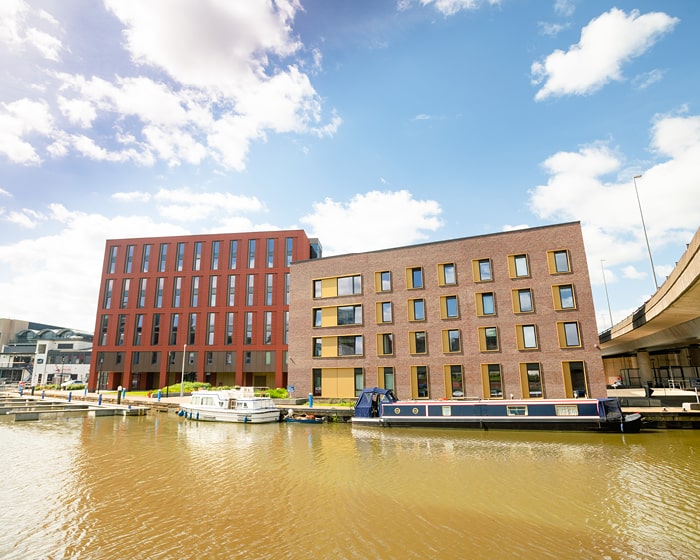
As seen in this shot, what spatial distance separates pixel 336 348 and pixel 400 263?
1115 centimetres

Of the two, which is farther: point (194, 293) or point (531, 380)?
point (194, 293)

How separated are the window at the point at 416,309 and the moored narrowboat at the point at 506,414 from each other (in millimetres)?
9069

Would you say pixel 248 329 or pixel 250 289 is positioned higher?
pixel 250 289

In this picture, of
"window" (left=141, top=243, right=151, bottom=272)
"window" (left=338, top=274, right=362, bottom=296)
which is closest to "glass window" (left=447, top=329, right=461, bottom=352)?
"window" (left=338, top=274, right=362, bottom=296)

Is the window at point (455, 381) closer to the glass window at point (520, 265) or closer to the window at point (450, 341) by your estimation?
the window at point (450, 341)

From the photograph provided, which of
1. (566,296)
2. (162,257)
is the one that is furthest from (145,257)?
(566,296)

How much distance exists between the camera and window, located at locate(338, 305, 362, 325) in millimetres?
42562

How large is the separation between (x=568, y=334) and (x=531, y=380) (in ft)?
16.4

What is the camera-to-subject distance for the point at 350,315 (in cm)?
4300

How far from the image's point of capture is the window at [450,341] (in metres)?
38.0

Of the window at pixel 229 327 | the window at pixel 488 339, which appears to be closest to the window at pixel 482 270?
the window at pixel 488 339

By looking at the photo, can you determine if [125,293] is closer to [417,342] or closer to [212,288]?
[212,288]

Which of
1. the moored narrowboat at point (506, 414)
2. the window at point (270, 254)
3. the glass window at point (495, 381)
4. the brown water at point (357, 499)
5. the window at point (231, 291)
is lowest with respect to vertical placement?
the brown water at point (357, 499)

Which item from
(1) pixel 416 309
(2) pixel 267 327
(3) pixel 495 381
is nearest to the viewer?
(3) pixel 495 381
